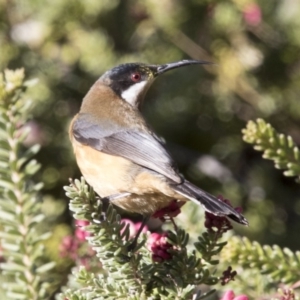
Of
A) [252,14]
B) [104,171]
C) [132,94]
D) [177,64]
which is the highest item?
[252,14]

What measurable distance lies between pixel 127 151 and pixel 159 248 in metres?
1.27

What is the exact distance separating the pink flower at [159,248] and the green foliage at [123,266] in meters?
0.02

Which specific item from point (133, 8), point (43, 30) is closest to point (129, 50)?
point (133, 8)

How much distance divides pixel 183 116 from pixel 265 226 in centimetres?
105

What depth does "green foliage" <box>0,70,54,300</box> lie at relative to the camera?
1.83 metres

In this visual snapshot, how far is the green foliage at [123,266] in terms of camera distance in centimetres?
194

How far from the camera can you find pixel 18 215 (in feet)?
6.16

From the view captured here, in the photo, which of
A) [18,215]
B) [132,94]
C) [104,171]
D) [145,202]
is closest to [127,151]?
[104,171]

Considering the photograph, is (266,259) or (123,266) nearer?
(123,266)

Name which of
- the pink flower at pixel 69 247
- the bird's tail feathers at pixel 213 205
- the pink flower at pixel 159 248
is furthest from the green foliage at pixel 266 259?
the pink flower at pixel 69 247

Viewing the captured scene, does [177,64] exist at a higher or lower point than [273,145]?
lower

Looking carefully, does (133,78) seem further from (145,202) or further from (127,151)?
(145,202)

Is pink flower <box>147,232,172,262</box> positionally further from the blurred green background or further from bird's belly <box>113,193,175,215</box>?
the blurred green background

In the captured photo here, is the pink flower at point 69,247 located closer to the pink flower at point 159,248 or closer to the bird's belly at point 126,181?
the bird's belly at point 126,181
